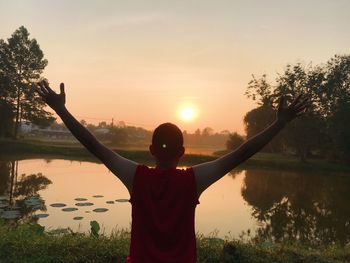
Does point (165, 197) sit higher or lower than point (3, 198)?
higher

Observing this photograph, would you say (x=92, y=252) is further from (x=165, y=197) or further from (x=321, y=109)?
(x=321, y=109)

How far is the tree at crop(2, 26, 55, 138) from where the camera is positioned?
57906mm

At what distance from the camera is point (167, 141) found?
113 inches

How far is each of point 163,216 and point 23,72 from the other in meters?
60.9

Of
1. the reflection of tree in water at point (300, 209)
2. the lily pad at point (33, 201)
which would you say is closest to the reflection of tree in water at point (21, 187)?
the lily pad at point (33, 201)

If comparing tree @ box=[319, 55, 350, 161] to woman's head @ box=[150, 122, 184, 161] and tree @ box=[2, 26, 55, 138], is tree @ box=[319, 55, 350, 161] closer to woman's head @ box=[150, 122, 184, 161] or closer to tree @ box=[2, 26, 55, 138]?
tree @ box=[2, 26, 55, 138]

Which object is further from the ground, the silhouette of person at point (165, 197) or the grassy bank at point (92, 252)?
the silhouette of person at point (165, 197)

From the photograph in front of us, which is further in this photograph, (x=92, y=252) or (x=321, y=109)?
(x=321, y=109)

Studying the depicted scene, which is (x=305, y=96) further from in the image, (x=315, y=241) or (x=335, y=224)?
(x=335, y=224)

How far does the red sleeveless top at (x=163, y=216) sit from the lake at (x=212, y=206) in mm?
10923

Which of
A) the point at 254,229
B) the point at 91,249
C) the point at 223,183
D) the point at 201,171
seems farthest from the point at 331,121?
the point at 201,171

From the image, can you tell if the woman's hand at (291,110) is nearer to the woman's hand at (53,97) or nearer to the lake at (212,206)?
the woman's hand at (53,97)

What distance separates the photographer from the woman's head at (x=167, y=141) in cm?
288

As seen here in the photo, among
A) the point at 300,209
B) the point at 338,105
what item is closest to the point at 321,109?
the point at 338,105
